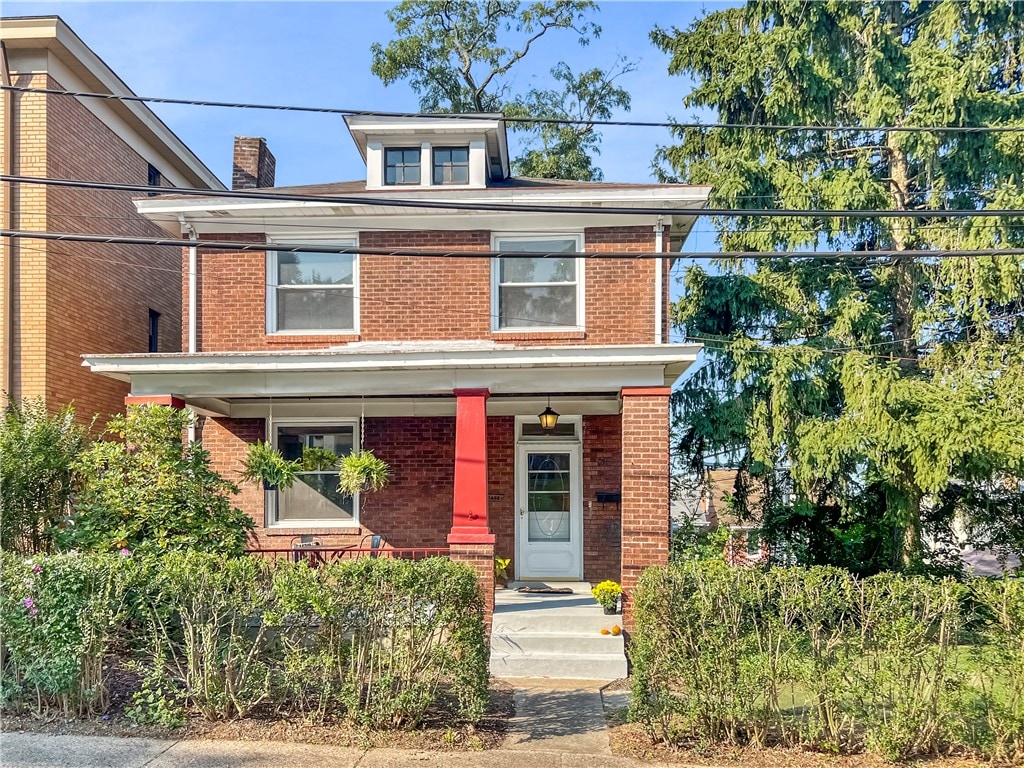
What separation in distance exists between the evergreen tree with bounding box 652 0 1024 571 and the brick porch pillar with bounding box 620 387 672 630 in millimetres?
3162

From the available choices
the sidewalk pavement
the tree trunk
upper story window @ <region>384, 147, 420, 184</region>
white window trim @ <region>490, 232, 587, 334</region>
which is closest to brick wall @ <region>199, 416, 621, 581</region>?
white window trim @ <region>490, 232, 587, 334</region>

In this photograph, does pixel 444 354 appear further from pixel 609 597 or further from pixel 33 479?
pixel 33 479

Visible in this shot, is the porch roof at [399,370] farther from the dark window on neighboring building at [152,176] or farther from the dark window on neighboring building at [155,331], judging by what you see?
the dark window on neighboring building at [152,176]

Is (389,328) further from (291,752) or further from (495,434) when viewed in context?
(291,752)

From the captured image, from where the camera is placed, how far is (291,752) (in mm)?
6043

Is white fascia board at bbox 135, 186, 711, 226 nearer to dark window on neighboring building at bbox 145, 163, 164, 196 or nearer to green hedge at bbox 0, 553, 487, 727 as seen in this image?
dark window on neighboring building at bbox 145, 163, 164, 196

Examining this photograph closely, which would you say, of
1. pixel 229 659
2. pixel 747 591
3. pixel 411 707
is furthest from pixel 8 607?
pixel 747 591

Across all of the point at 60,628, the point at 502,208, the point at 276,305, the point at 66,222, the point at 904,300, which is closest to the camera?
the point at 60,628

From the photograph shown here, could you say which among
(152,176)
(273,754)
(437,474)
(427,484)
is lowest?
(273,754)

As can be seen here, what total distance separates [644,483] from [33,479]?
23.1ft

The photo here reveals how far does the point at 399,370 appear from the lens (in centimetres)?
952

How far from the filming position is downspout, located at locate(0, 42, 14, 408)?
11.0 meters

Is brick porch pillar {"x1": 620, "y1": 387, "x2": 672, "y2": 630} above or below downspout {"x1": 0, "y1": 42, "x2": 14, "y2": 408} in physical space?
below

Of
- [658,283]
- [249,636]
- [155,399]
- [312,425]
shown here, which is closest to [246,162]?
[312,425]
